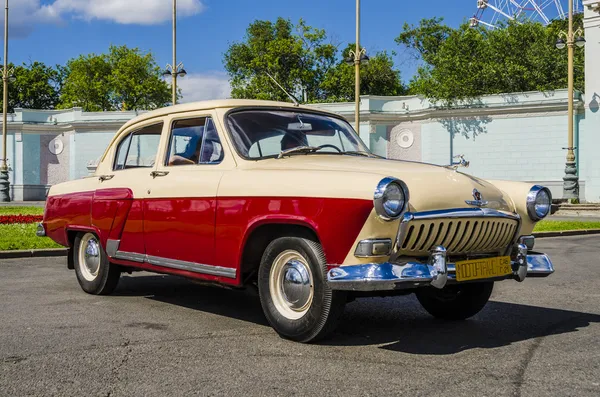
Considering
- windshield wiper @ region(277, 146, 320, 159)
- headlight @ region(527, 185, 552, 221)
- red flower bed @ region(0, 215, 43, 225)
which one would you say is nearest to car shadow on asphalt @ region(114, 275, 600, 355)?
headlight @ region(527, 185, 552, 221)

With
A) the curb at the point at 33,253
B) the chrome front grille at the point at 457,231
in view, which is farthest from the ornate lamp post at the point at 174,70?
the chrome front grille at the point at 457,231

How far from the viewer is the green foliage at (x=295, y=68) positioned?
172 feet

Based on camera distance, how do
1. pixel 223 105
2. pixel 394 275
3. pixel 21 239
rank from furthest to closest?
pixel 21 239
pixel 223 105
pixel 394 275

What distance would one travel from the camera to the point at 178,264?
19.2 feet

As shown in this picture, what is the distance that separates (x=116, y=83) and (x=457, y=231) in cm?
5287

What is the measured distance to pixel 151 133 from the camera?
22.3 feet

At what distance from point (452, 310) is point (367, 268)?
180cm

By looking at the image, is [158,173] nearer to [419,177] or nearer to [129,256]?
[129,256]

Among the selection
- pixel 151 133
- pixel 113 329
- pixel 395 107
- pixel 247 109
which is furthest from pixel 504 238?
pixel 395 107

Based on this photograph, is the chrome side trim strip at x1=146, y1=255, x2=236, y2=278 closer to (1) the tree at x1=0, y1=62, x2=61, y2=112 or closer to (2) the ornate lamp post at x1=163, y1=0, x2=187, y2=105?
(2) the ornate lamp post at x1=163, y1=0, x2=187, y2=105

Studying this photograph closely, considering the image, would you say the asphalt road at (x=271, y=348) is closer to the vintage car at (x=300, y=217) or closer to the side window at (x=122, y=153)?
the vintage car at (x=300, y=217)

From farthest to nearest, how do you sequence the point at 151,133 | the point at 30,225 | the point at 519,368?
1. the point at 30,225
2. the point at 151,133
3. the point at 519,368

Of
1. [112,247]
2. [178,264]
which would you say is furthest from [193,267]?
[112,247]

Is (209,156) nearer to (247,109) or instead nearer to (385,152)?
(247,109)
